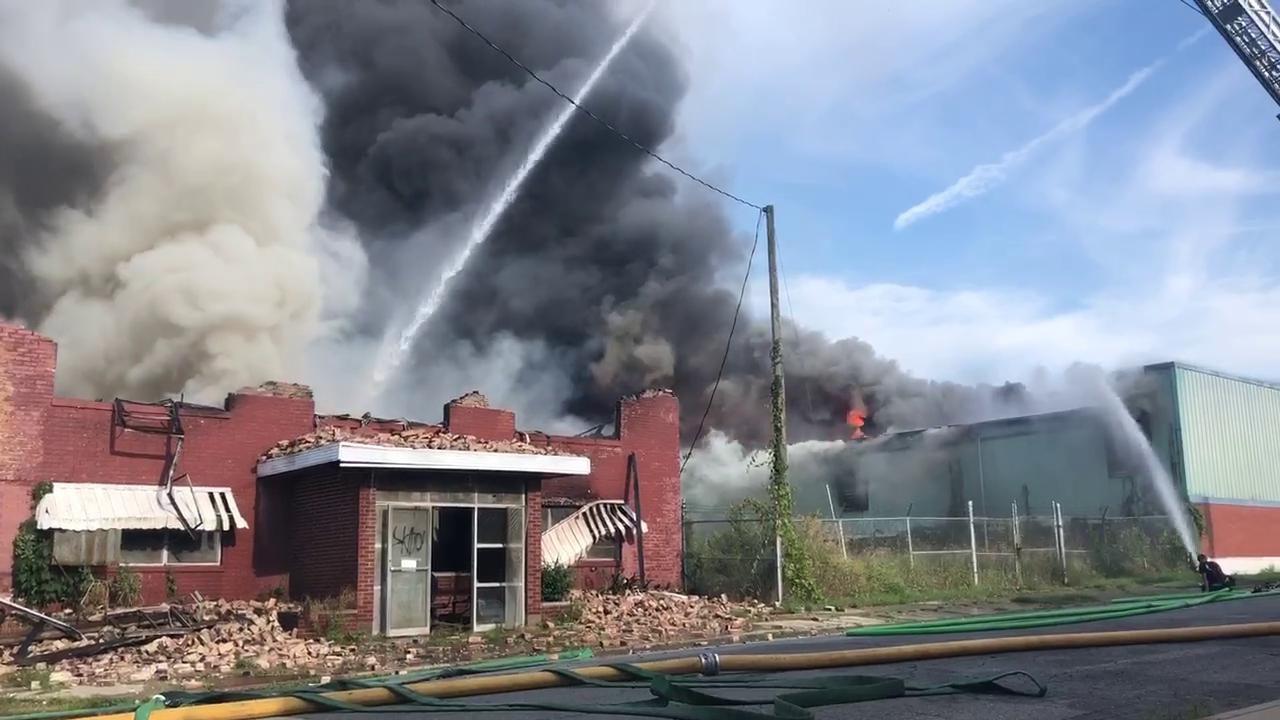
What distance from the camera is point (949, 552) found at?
2291 cm

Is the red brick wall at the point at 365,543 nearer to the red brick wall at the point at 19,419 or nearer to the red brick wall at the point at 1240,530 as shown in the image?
the red brick wall at the point at 19,419

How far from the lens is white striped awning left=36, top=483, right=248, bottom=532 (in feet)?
49.9

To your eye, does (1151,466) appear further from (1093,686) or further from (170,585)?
(170,585)

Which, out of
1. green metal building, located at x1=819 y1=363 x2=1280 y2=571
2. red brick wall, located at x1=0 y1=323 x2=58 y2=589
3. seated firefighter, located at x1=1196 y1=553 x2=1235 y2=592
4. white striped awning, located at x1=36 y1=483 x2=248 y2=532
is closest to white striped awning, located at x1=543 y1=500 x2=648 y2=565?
white striped awning, located at x1=36 y1=483 x2=248 y2=532

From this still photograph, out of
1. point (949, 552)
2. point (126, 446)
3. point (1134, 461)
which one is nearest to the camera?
point (126, 446)

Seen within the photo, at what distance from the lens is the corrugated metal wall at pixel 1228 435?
29.3 meters

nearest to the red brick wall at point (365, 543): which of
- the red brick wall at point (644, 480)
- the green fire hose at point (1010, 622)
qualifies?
the red brick wall at point (644, 480)

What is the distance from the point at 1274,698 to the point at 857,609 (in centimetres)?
1234

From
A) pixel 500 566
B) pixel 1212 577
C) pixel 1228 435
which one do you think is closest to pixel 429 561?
pixel 500 566

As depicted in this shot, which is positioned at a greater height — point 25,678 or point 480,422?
point 480,422

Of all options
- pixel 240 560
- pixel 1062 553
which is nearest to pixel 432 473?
pixel 240 560

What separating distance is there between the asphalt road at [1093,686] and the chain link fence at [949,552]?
32.7 ft

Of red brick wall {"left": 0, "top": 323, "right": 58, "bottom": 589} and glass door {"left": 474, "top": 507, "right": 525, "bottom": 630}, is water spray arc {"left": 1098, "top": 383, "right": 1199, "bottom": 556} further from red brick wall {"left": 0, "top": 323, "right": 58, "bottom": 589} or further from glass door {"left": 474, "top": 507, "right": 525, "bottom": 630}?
red brick wall {"left": 0, "top": 323, "right": 58, "bottom": 589}

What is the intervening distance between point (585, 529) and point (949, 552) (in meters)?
8.11
